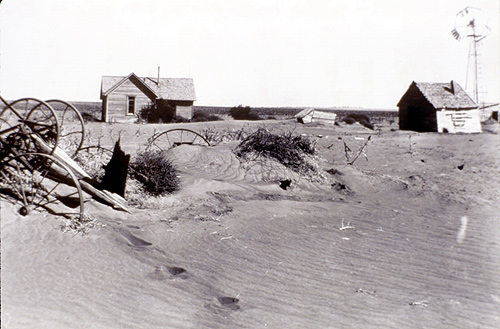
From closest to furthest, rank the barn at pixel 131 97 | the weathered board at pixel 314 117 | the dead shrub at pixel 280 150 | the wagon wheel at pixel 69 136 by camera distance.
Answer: the wagon wheel at pixel 69 136
the dead shrub at pixel 280 150
the weathered board at pixel 314 117
the barn at pixel 131 97

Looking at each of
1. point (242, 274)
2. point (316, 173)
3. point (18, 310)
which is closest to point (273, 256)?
point (242, 274)

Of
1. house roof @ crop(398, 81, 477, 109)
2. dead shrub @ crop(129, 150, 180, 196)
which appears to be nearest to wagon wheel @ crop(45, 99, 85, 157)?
dead shrub @ crop(129, 150, 180, 196)

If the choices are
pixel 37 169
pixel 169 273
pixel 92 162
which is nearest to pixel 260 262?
pixel 169 273

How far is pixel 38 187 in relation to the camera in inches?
209

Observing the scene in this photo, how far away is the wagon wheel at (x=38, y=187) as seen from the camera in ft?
16.9

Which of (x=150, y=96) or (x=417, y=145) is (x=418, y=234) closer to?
(x=417, y=145)

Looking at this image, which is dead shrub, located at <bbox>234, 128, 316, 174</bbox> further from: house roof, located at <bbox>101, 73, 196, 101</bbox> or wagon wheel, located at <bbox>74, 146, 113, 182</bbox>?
house roof, located at <bbox>101, 73, 196, 101</bbox>

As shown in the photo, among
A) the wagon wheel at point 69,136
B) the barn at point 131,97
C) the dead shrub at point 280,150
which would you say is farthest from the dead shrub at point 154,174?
the barn at point 131,97

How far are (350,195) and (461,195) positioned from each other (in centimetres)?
229

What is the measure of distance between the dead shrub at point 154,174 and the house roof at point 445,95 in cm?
1831

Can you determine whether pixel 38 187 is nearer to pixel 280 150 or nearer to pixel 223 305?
pixel 223 305

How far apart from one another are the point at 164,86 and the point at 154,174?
24.2 m

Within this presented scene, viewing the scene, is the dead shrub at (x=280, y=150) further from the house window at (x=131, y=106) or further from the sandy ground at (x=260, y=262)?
the house window at (x=131, y=106)

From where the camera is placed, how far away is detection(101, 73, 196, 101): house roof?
27.2 m
